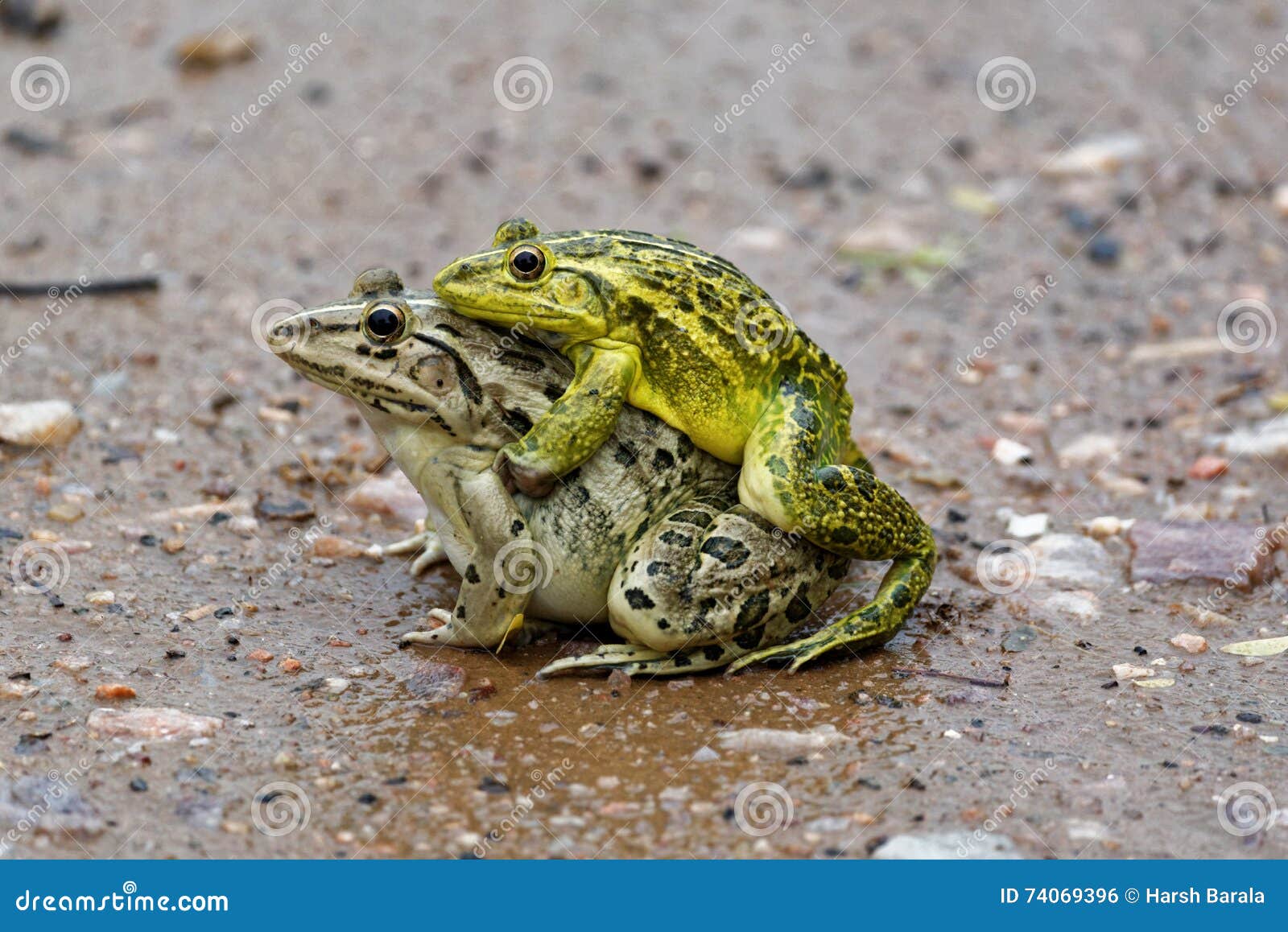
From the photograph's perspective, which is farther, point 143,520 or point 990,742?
point 143,520

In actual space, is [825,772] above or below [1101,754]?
below

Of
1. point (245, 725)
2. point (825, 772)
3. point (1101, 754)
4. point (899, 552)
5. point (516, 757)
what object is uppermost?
point (899, 552)

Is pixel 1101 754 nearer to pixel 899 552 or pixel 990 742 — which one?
pixel 990 742

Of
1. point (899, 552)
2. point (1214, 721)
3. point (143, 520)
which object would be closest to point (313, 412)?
point (143, 520)

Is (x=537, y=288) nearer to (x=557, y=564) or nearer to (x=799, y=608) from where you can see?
(x=557, y=564)

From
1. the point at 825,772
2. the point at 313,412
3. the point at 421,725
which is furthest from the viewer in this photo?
the point at 313,412

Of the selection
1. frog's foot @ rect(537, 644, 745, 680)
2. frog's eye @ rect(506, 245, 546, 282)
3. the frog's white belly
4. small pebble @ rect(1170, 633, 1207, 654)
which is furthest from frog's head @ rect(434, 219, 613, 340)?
small pebble @ rect(1170, 633, 1207, 654)

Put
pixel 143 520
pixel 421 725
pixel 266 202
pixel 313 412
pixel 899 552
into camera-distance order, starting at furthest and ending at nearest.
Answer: pixel 266 202
pixel 313 412
pixel 143 520
pixel 899 552
pixel 421 725
